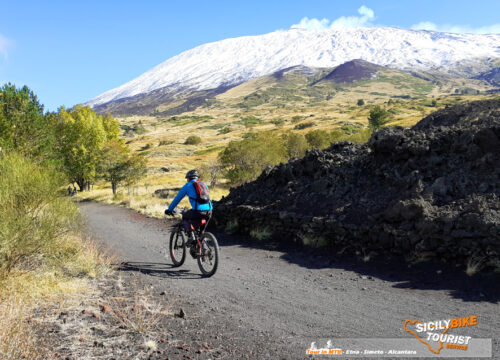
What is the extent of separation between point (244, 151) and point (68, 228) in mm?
32202

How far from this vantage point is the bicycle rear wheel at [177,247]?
7.46 metres

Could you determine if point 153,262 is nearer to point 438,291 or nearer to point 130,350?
point 130,350

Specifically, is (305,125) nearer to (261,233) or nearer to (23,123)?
(23,123)

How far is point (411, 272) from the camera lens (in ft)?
21.7

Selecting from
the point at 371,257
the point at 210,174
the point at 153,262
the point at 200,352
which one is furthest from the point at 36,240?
the point at 210,174

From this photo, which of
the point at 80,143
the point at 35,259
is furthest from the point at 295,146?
the point at 35,259

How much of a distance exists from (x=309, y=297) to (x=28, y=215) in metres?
6.60

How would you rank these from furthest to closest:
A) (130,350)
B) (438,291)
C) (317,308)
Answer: (438,291), (317,308), (130,350)

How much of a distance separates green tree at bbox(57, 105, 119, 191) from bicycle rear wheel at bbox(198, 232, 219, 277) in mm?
32120

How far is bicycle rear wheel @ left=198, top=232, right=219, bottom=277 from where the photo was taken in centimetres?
656

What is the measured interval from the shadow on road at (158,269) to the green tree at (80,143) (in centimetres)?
3037

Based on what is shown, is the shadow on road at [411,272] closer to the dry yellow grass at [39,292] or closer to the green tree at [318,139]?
the dry yellow grass at [39,292]

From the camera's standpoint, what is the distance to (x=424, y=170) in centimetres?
895

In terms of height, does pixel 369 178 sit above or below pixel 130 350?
above
